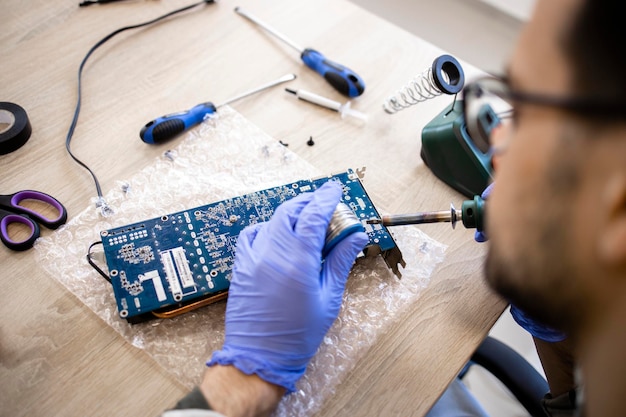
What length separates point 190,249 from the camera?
1.02m

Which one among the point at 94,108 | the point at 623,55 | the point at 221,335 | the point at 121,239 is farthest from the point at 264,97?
the point at 623,55

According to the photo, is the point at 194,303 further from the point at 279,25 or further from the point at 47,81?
the point at 279,25

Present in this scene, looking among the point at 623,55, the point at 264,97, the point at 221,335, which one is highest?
the point at 623,55

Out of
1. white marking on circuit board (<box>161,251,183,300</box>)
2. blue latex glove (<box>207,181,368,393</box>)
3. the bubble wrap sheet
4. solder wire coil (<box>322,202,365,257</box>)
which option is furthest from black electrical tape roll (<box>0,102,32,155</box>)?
solder wire coil (<box>322,202,365,257</box>)

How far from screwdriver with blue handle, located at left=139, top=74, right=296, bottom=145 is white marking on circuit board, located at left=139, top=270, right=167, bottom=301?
1.23 feet

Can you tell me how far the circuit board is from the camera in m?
0.96

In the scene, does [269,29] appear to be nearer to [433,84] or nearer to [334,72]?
[334,72]

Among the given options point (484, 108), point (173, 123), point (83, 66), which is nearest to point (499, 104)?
point (484, 108)

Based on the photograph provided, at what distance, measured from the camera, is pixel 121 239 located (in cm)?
102

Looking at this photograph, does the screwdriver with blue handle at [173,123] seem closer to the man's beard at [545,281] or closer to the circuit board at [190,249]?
the circuit board at [190,249]

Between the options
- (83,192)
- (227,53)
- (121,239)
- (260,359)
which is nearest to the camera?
(260,359)

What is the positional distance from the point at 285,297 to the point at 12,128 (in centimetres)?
77

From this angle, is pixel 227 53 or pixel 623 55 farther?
pixel 227 53

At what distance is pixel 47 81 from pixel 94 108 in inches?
6.3
